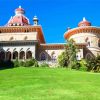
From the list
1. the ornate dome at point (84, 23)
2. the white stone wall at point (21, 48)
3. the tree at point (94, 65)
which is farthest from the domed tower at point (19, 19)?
the tree at point (94, 65)

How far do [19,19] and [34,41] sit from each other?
12.0 meters

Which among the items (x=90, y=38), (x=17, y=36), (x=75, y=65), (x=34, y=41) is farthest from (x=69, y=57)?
(x=17, y=36)

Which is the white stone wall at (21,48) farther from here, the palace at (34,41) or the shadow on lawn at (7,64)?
the shadow on lawn at (7,64)

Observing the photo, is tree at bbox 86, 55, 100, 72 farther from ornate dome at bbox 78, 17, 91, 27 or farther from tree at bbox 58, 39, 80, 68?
ornate dome at bbox 78, 17, 91, 27

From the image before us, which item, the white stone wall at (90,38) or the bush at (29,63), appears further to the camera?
the white stone wall at (90,38)

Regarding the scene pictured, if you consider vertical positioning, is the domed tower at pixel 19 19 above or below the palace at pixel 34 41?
above

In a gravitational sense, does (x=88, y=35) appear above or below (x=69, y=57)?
above

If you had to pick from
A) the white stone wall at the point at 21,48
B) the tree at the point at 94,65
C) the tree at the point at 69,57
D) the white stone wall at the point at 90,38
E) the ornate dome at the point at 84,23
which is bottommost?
the tree at the point at 94,65

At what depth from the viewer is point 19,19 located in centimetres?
7425

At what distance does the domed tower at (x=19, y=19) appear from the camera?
72750 millimetres

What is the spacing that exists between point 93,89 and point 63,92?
325cm

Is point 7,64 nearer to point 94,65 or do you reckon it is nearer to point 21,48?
point 21,48

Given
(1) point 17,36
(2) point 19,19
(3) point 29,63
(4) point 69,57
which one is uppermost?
(2) point 19,19

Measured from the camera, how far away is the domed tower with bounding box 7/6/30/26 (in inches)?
2864
